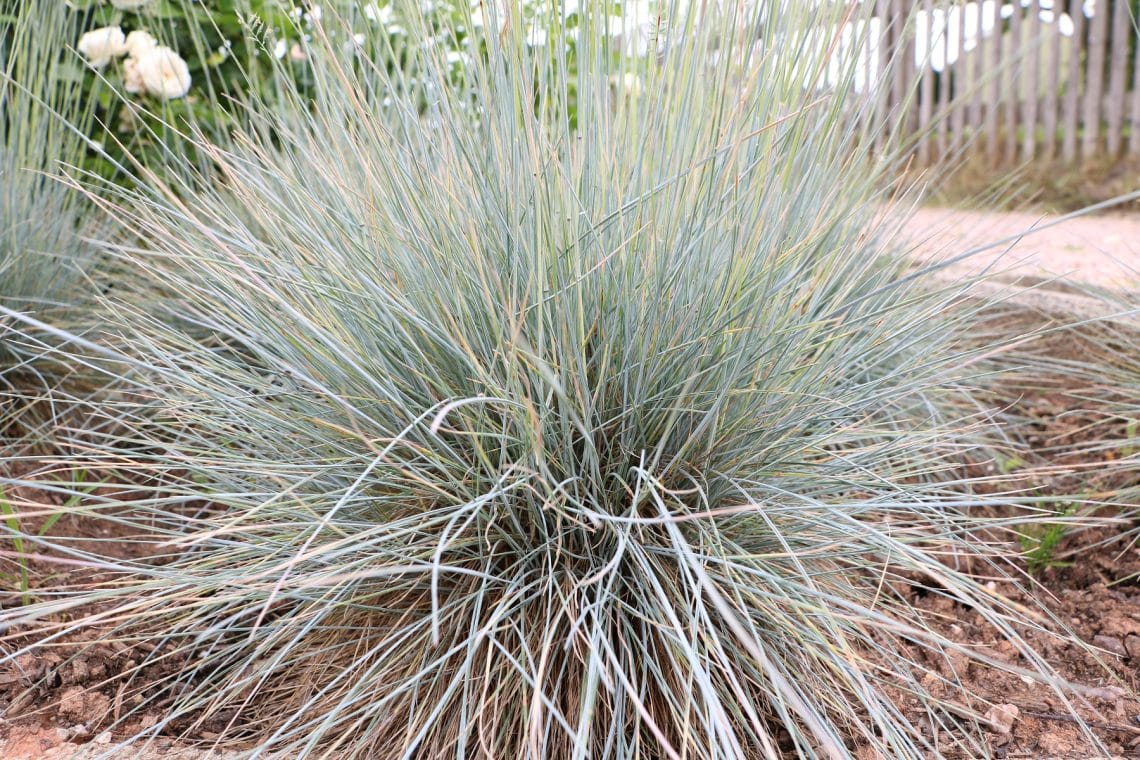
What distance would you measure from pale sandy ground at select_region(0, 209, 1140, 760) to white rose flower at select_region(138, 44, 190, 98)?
1891mm

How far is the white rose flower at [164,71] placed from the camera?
275 cm

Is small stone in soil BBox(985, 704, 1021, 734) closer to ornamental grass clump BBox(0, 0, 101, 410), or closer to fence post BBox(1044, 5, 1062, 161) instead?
ornamental grass clump BBox(0, 0, 101, 410)

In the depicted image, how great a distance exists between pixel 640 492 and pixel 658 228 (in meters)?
0.42

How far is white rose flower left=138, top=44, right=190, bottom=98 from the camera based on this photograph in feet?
9.03

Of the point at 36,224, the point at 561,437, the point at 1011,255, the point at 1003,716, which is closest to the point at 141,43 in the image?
the point at 36,224

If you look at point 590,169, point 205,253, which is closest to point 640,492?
point 590,169

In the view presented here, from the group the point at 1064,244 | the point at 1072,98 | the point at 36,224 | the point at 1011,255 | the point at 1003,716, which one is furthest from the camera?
the point at 1072,98

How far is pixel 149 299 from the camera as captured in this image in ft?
8.20

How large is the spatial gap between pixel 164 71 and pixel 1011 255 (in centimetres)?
303

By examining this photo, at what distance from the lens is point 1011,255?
3.63 metres

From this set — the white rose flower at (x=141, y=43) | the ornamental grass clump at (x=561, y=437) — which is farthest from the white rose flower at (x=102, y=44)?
the ornamental grass clump at (x=561, y=437)

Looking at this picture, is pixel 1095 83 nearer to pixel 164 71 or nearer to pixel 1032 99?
pixel 1032 99

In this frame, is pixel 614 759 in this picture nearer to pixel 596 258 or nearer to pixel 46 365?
pixel 596 258

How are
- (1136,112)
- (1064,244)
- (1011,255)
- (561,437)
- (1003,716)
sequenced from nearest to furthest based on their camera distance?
(561,437) < (1003,716) < (1011,255) < (1064,244) < (1136,112)
